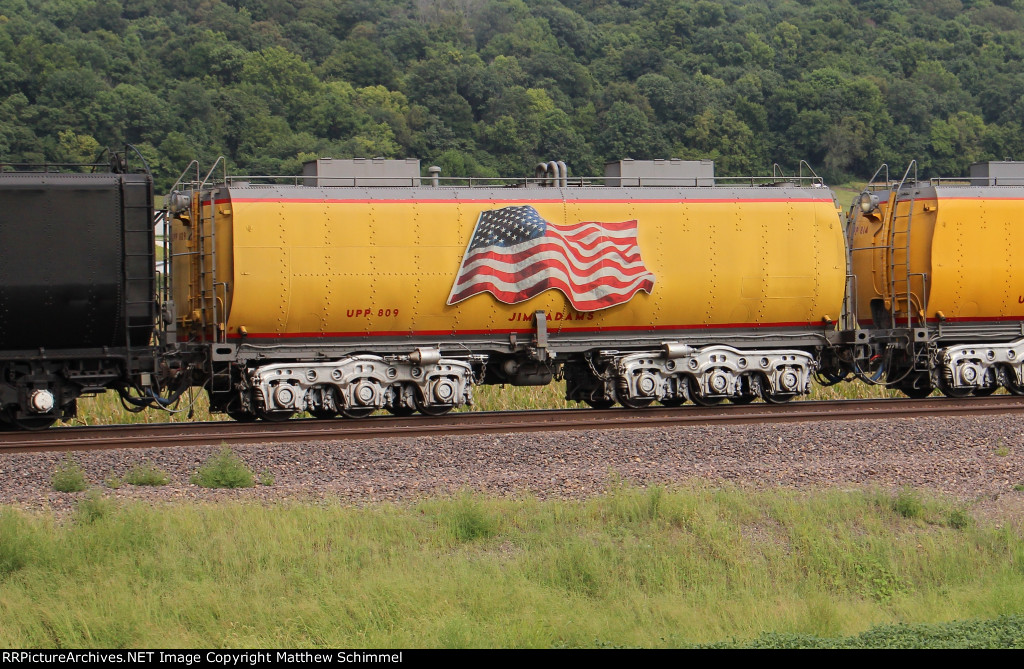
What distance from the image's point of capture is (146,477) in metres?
14.6

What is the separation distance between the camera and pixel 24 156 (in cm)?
8500

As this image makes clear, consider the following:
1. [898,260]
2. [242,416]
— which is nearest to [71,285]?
[242,416]

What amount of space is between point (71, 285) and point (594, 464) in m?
8.43

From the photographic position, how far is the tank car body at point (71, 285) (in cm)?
1798

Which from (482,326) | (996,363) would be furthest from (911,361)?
(482,326)

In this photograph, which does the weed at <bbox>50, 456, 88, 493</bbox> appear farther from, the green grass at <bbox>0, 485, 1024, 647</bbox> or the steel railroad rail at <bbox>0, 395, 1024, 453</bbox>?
the steel railroad rail at <bbox>0, 395, 1024, 453</bbox>

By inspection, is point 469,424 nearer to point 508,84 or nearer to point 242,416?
point 242,416

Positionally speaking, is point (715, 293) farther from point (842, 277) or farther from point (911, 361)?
point (911, 361)

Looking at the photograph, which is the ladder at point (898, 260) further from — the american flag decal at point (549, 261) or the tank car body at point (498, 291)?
the american flag decal at point (549, 261)

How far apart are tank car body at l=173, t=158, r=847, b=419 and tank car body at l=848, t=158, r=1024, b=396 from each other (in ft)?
4.72

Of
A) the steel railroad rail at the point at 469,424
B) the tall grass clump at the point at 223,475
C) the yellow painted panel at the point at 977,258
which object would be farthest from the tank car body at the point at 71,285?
the yellow painted panel at the point at 977,258

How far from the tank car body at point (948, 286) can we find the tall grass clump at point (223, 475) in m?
13.3

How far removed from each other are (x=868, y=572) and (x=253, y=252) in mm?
12184

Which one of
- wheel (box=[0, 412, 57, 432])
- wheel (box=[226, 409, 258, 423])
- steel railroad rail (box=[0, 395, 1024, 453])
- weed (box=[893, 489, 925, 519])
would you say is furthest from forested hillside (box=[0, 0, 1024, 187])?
weed (box=[893, 489, 925, 519])
